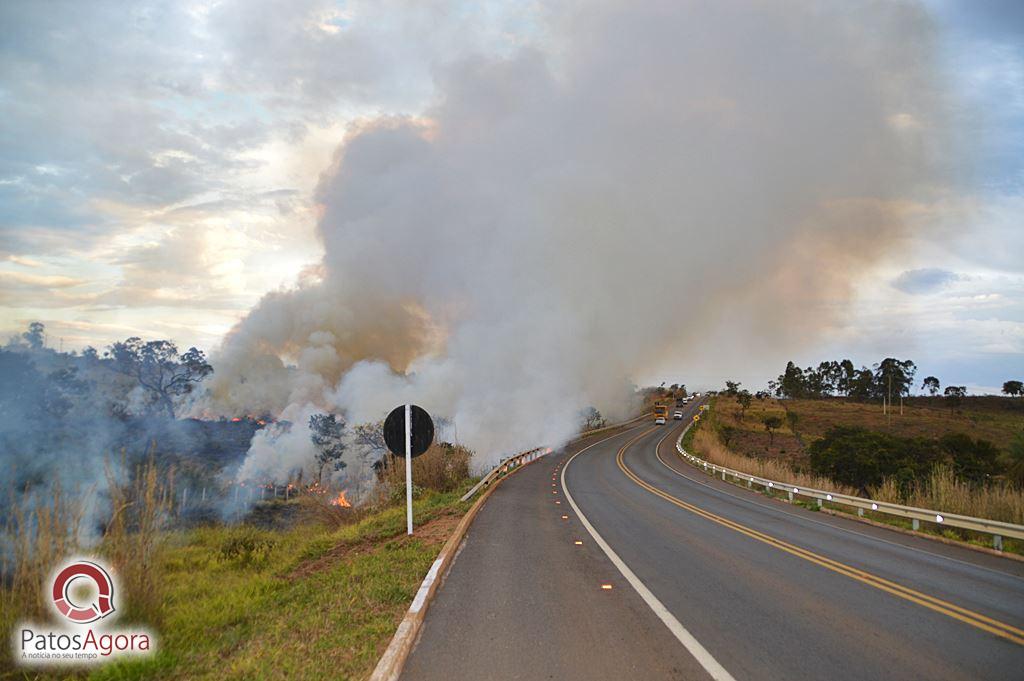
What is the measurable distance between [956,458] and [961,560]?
30.6 metres

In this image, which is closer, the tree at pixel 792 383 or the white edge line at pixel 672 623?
the white edge line at pixel 672 623

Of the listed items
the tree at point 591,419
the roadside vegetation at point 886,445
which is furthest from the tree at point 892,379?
the tree at point 591,419

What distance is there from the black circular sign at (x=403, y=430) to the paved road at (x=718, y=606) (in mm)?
2352

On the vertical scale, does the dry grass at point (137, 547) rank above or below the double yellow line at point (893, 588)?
above

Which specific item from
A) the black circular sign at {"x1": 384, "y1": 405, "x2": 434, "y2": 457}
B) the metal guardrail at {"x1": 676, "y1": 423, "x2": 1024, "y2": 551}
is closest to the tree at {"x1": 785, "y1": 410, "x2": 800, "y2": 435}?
the metal guardrail at {"x1": 676, "y1": 423, "x2": 1024, "y2": 551}

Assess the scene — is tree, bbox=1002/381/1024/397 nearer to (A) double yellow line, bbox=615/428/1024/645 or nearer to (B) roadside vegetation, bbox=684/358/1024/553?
(B) roadside vegetation, bbox=684/358/1024/553

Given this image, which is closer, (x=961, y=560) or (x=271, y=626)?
(x=271, y=626)

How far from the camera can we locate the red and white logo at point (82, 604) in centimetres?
586

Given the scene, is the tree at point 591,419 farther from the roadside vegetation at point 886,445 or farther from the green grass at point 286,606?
the green grass at point 286,606

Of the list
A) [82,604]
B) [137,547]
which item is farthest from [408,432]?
[82,604]

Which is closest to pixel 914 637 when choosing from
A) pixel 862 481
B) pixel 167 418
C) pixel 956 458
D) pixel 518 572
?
pixel 518 572

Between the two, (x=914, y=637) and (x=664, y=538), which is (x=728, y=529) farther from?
(x=914, y=637)

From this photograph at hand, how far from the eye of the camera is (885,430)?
64.9 m

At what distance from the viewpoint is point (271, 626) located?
22.2ft
